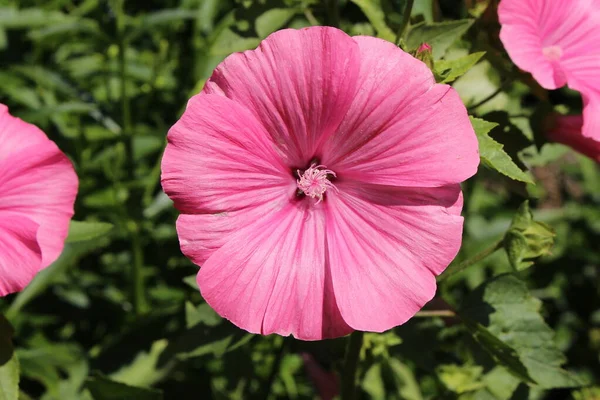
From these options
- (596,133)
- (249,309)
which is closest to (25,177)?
(249,309)

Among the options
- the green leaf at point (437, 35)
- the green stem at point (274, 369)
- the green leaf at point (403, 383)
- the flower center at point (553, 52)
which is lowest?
the green leaf at point (403, 383)

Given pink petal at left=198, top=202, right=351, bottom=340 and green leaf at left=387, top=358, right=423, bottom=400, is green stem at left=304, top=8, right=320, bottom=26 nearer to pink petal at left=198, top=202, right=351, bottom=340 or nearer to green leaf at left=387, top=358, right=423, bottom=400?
pink petal at left=198, top=202, right=351, bottom=340

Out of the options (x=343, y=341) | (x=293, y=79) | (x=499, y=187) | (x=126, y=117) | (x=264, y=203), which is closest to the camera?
(x=293, y=79)

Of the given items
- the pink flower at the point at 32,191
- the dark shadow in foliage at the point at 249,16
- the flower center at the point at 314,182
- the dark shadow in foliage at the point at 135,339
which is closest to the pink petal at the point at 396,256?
the flower center at the point at 314,182

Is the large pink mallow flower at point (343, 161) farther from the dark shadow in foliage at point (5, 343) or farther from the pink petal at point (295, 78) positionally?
the dark shadow in foliage at point (5, 343)

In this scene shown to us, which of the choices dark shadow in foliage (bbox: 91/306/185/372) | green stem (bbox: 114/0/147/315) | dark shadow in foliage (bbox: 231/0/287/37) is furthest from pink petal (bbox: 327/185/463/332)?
green stem (bbox: 114/0/147/315)

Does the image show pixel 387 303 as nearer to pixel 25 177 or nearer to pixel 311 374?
pixel 25 177
